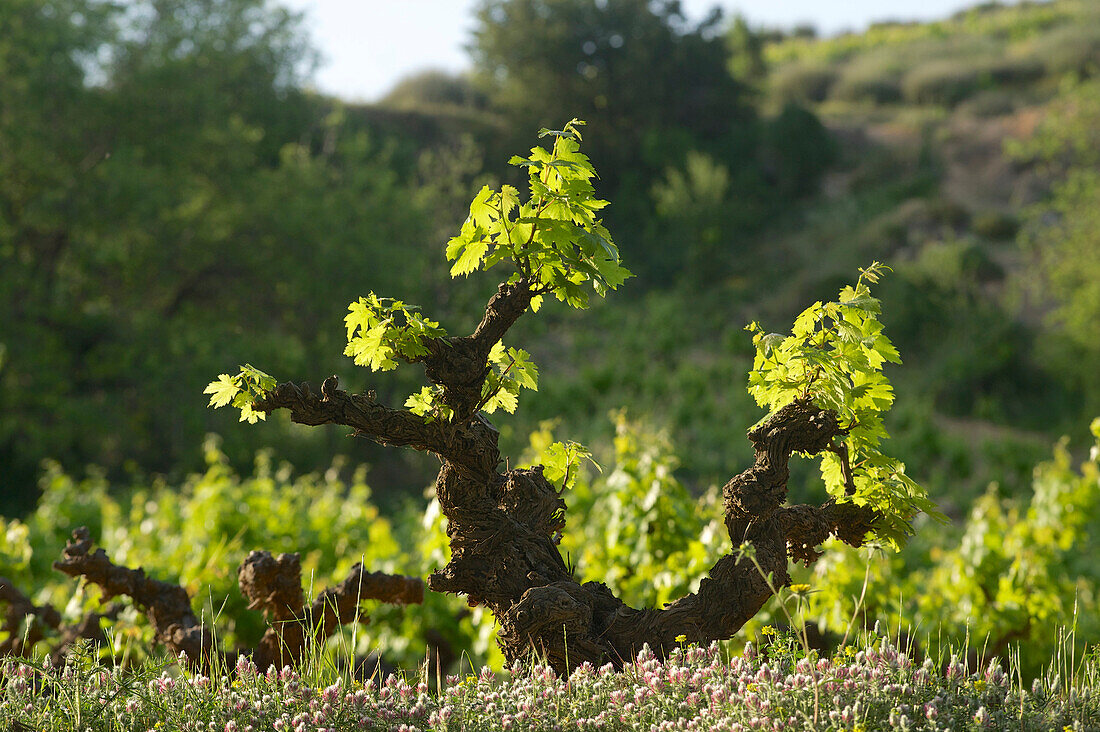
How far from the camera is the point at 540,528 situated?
8.26ft

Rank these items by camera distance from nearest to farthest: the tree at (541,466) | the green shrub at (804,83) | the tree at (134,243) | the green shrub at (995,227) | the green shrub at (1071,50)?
the tree at (541,466), the tree at (134,243), the green shrub at (995,227), the green shrub at (1071,50), the green shrub at (804,83)

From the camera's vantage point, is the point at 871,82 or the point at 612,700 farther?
the point at 871,82

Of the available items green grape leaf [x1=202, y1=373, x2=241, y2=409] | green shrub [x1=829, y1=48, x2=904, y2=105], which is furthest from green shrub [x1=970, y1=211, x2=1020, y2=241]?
green grape leaf [x1=202, y1=373, x2=241, y2=409]

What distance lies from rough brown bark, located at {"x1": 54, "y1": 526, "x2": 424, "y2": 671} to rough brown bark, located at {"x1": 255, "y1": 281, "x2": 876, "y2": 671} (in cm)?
46

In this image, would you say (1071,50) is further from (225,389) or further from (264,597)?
(225,389)

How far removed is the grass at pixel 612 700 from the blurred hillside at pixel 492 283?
731cm

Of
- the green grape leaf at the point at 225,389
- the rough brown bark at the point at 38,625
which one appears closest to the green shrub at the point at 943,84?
the rough brown bark at the point at 38,625

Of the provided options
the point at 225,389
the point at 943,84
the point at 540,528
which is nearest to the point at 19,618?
the point at 225,389

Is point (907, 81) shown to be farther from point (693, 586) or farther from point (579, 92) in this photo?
point (693, 586)

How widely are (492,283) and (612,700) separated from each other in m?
11.8

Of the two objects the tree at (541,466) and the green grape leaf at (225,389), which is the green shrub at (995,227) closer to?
the tree at (541,466)

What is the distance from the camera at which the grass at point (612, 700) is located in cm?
180

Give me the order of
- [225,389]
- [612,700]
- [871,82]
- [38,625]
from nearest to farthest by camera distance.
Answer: [612,700]
[225,389]
[38,625]
[871,82]

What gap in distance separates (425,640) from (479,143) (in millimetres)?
17346
